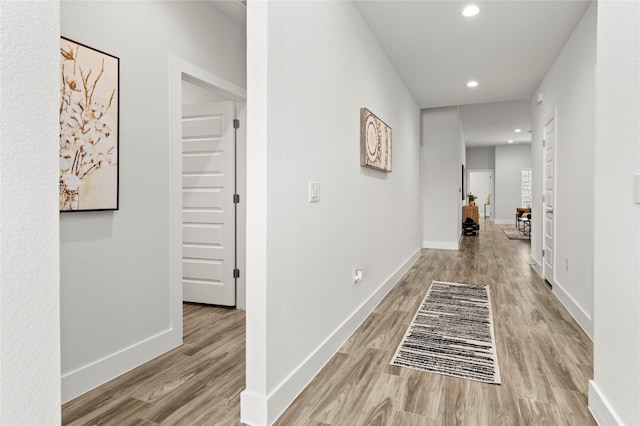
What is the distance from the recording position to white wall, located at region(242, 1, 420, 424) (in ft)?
5.70

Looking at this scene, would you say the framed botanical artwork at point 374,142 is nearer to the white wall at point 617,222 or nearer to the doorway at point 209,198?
the doorway at point 209,198

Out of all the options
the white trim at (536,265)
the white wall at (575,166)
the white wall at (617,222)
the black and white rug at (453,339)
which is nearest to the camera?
the white wall at (617,222)

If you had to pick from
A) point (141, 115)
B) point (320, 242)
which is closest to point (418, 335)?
point (320, 242)

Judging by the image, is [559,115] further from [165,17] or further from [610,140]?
[165,17]

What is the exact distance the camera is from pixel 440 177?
7.30 m

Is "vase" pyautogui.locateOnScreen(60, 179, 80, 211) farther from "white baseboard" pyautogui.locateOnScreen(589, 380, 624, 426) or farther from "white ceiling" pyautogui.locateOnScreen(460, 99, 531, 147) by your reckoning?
"white ceiling" pyautogui.locateOnScreen(460, 99, 531, 147)

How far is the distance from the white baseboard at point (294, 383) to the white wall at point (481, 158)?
39.9 feet

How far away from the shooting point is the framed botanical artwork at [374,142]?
10.3 feet

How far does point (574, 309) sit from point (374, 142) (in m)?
2.27

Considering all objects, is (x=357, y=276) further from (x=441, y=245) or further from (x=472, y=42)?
(x=441, y=245)

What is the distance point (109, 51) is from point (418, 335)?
2.77 meters

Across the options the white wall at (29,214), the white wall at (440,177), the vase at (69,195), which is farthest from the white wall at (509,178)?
the white wall at (29,214)

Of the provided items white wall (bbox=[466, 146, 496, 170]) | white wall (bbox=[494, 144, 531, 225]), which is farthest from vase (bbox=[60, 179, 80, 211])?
white wall (bbox=[466, 146, 496, 170])

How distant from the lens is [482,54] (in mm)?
4094
